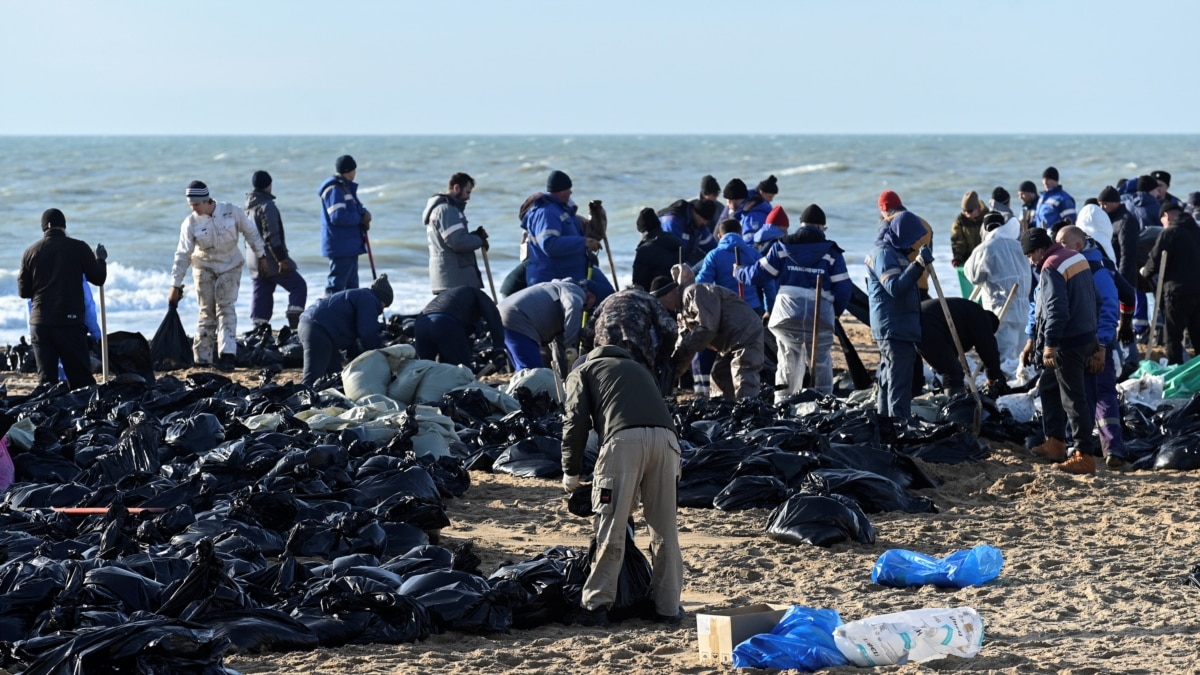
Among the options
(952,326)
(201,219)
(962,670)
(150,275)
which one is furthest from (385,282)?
(150,275)

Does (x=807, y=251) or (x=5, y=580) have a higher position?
(x=807, y=251)

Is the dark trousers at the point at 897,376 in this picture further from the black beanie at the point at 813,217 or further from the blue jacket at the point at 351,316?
the blue jacket at the point at 351,316

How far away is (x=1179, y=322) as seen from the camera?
13.8 metres

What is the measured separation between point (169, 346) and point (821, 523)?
8422 mm

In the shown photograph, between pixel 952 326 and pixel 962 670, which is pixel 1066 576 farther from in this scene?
pixel 952 326

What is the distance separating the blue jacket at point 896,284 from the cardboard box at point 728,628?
4.73m

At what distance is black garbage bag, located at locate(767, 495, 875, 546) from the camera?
26.2 feet

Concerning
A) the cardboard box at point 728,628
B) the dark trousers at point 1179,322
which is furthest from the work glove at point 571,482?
the dark trousers at point 1179,322

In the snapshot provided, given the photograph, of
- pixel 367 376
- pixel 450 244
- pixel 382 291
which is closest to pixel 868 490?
pixel 367 376

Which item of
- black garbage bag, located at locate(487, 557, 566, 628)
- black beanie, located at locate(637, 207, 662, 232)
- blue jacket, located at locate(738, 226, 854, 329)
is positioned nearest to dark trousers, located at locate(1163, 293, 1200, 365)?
blue jacket, located at locate(738, 226, 854, 329)

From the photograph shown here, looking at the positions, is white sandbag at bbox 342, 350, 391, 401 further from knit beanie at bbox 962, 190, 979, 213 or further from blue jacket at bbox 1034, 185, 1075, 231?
blue jacket at bbox 1034, 185, 1075, 231

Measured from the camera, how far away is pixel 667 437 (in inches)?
251

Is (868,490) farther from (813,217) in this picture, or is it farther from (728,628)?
(813,217)

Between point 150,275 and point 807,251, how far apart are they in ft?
51.8
